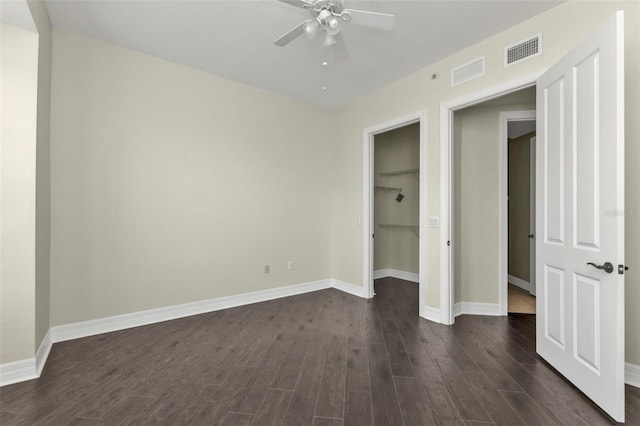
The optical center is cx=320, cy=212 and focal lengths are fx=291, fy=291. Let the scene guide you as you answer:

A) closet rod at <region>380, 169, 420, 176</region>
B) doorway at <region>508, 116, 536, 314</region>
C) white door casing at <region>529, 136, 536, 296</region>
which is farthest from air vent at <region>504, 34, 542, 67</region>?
closet rod at <region>380, 169, 420, 176</region>

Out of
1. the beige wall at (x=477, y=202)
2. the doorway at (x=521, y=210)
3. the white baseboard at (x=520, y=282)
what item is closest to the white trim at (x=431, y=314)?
the beige wall at (x=477, y=202)

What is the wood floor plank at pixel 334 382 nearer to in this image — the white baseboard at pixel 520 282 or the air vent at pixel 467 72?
the air vent at pixel 467 72

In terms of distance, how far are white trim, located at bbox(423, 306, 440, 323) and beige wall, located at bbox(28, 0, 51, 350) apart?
3.65 metres

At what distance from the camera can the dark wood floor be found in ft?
5.81

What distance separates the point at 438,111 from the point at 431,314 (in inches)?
92.9

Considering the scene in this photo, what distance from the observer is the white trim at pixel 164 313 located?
2.82 metres

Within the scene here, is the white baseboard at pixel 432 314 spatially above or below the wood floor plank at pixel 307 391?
above

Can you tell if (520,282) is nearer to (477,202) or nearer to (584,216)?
(477,202)

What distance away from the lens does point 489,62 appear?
9.55 ft

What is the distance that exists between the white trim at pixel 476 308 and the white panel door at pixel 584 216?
108 cm

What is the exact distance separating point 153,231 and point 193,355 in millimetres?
1506

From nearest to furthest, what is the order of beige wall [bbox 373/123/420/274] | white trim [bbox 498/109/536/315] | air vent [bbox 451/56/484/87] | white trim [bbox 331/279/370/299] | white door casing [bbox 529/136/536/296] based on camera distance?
air vent [bbox 451/56/484/87]
white trim [bbox 498/109/536/315]
white trim [bbox 331/279/370/299]
white door casing [bbox 529/136/536/296]
beige wall [bbox 373/123/420/274]

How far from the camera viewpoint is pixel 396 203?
18.8ft

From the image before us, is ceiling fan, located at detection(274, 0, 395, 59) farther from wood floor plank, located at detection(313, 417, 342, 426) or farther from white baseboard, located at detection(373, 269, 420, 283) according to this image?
white baseboard, located at detection(373, 269, 420, 283)
